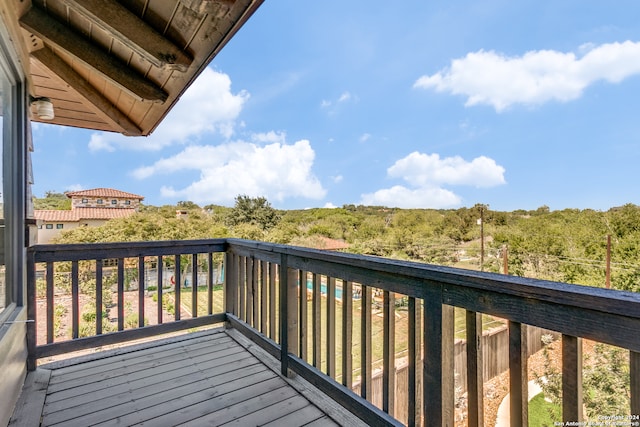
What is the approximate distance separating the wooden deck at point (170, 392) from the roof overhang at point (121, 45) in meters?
1.93

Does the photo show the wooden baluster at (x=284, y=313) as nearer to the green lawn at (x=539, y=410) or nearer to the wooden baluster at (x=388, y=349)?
the wooden baluster at (x=388, y=349)

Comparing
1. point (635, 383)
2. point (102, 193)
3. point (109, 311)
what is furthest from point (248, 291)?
point (102, 193)

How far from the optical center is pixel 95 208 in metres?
22.2

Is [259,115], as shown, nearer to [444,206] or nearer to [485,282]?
[444,206]

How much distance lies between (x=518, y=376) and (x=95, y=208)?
87.0 ft

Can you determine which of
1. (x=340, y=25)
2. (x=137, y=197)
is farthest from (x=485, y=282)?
(x=137, y=197)

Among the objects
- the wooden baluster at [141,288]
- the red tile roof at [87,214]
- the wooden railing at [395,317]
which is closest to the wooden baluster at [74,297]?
the wooden railing at [395,317]

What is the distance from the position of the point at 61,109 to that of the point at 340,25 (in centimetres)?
2197

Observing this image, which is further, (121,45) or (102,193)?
(102,193)

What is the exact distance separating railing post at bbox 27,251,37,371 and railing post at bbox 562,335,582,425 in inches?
121

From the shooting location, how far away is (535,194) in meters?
30.6

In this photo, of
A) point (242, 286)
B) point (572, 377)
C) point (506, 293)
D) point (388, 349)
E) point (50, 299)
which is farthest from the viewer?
point (242, 286)

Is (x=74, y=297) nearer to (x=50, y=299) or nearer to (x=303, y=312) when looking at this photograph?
(x=50, y=299)

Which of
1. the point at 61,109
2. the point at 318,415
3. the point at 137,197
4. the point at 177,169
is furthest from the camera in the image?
the point at 177,169
